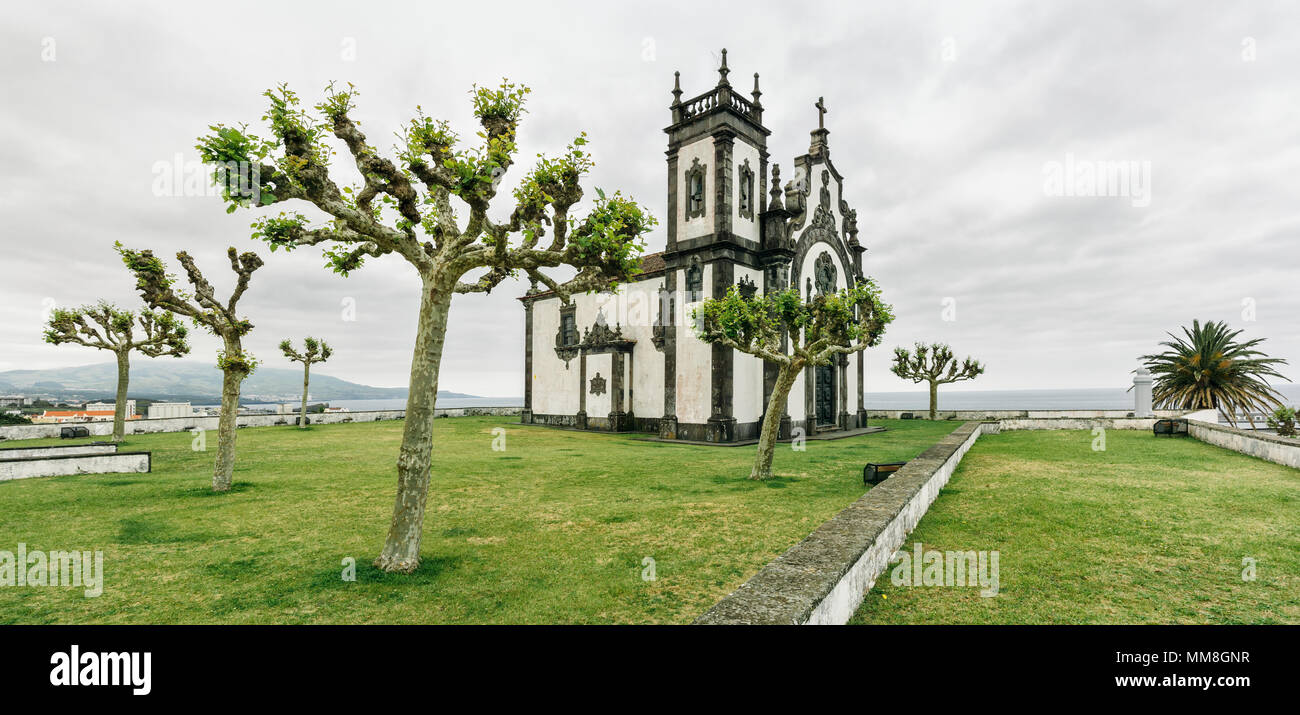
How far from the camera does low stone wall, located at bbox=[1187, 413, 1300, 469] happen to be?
12.3 meters

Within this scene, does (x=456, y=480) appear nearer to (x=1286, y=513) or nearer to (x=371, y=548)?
(x=371, y=548)

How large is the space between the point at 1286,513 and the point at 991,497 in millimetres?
3856

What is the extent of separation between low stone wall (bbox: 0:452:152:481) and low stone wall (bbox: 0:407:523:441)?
23.6ft

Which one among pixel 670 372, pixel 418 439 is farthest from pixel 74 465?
pixel 670 372

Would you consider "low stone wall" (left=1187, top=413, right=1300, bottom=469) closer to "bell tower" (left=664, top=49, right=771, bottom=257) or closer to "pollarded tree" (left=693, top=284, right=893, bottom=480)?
"pollarded tree" (left=693, top=284, right=893, bottom=480)

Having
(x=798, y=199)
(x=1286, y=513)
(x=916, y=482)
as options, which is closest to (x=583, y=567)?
(x=916, y=482)

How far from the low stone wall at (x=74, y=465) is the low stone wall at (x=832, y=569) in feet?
53.7

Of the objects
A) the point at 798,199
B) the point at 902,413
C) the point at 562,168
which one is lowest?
Result: the point at 902,413

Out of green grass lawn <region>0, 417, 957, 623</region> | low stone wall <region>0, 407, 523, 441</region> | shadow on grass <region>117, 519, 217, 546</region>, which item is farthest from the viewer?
low stone wall <region>0, 407, 523, 441</region>

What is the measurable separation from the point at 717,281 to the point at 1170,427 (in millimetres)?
18283

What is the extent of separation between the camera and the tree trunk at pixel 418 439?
20.4 feet

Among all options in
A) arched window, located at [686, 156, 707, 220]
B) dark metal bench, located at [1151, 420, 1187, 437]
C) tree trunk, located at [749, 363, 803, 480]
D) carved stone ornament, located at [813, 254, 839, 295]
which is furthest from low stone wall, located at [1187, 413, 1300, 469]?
arched window, located at [686, 156, 707, 220]

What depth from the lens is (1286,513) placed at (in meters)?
8.05
